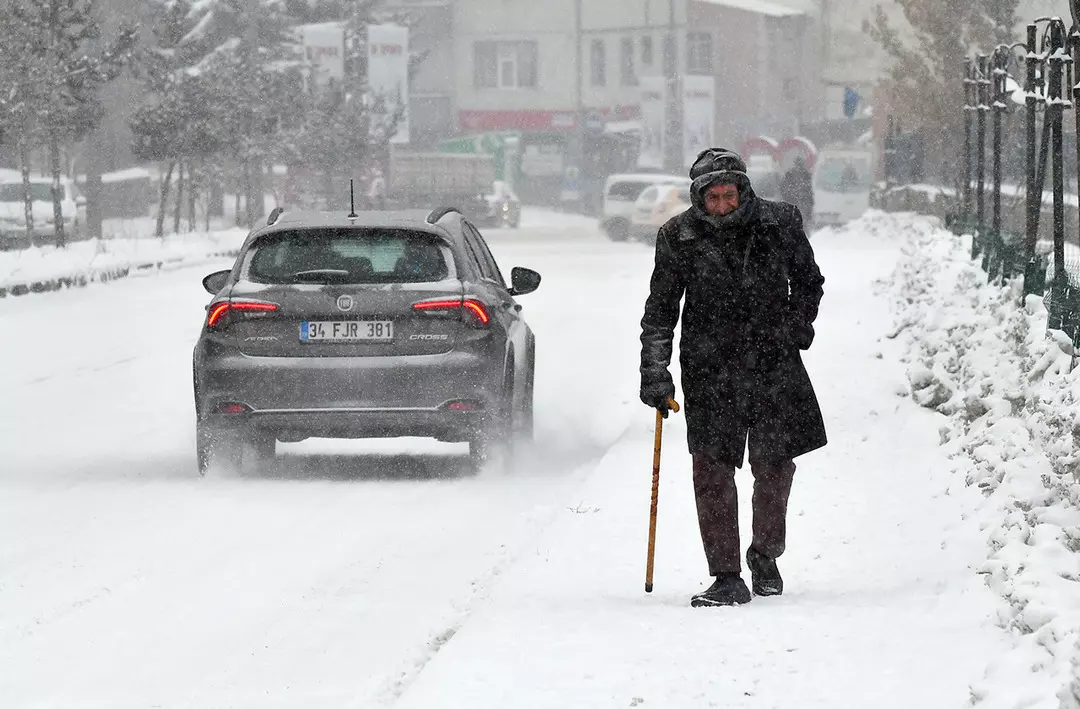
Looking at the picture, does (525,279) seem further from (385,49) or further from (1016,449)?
(385,49)

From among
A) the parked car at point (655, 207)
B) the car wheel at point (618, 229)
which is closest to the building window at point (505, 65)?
the car wheel at point (618, 229)

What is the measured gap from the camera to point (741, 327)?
6926 millimetres

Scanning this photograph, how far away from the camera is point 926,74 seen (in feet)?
132

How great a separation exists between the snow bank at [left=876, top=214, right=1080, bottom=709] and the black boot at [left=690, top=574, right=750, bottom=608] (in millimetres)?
829

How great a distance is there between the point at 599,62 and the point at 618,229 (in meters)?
41.5

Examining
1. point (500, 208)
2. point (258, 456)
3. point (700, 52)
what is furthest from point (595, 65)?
point (258, 456)

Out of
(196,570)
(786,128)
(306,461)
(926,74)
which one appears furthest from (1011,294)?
(786,128)

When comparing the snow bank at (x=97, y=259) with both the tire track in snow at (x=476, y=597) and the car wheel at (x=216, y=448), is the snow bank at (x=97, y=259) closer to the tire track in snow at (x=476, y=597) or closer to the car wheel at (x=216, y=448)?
the car wheel at (x=216, y=448)

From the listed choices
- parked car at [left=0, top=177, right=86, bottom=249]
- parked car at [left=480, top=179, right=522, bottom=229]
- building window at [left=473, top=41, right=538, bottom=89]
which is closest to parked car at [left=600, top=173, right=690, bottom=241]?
parked car at [left=480, top=179, right=522, bottom=229]

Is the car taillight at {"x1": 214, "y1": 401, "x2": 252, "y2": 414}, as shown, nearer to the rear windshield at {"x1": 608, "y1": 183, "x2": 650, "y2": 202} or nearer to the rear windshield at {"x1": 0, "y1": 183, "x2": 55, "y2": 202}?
the rear windshield at {"x1": 0, "y1": 183, "x2": 55, "y2": 202}

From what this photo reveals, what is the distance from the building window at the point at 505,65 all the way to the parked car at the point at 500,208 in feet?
101

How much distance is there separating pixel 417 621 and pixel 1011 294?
→ 7.53 meters

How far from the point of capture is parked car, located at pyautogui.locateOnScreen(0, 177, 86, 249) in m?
44.3

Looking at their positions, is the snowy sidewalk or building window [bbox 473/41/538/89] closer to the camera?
the snowy sidewalk
